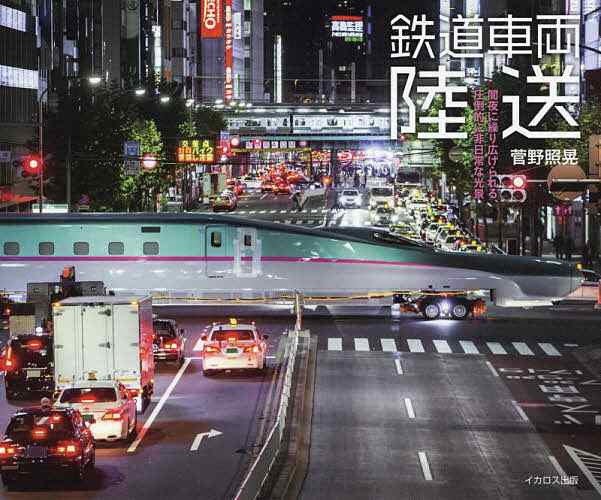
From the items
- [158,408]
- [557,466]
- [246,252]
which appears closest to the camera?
[557,466]

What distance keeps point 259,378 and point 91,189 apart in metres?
55.5

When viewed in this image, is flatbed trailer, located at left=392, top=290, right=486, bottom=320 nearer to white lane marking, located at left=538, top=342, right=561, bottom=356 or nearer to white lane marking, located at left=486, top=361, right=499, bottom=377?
white lane marking, located at left=538, top=342, right=561, bottom=356

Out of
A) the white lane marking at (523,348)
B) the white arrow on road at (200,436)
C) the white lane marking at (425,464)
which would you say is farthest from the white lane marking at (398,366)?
the white lane marking at (425,464)

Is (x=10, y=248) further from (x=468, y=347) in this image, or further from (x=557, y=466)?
(x=557, y=466)

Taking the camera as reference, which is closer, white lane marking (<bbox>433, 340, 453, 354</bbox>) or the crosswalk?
white lane marking (<bbox>433, 340, 453, 354</bbox>)

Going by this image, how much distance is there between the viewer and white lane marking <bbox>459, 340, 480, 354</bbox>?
1880 inches

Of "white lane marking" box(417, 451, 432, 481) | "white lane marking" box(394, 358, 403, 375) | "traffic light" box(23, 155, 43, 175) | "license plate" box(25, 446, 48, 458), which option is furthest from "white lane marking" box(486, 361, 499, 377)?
"traffic light" box(23, 155, 43, 175)

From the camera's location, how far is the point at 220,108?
633 feet

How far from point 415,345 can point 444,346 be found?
1.03 m

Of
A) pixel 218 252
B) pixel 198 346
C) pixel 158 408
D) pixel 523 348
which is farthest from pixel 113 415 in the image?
pixel 218 252

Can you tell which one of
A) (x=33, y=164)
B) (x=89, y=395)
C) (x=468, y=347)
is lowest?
(x=468, y=347)

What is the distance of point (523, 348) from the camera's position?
1922 inches

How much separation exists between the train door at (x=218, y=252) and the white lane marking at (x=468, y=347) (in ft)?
36.7

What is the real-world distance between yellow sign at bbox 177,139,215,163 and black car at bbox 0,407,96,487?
3146 inches
